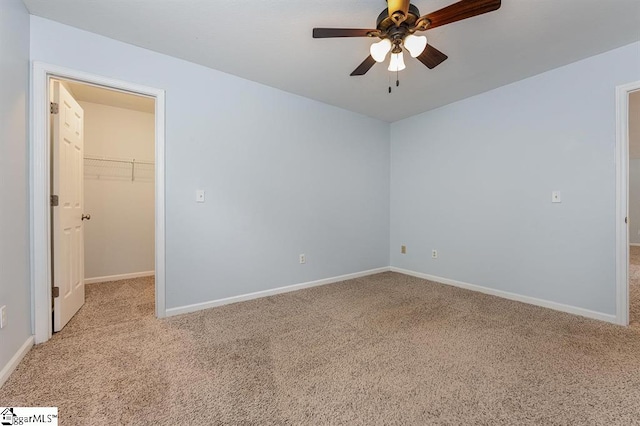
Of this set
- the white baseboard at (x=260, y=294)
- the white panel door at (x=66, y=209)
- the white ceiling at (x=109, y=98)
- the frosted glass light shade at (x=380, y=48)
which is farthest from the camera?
the white ceiling at (x=109, y=98)

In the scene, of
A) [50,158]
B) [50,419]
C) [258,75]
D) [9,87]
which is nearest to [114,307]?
[50,158]

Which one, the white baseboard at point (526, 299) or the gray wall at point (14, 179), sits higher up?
the gray wall at point (14, 179)

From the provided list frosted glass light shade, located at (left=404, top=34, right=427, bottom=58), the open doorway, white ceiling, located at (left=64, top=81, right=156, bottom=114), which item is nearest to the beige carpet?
the open doorway

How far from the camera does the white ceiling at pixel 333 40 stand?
1844 millimetres

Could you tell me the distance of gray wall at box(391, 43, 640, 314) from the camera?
2396mm

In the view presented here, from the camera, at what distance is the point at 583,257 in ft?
8.18

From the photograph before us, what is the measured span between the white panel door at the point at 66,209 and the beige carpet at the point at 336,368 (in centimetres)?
22

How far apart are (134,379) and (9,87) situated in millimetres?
1849

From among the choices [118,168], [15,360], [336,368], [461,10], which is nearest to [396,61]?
[461,10]

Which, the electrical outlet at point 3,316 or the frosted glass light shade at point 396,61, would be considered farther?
the frosted glass light shade at point 396,61

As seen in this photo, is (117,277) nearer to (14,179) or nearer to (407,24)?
(14,179)

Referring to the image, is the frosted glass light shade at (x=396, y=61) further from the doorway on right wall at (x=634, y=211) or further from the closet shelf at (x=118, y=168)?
the closet shelf at (x=118, y=168)

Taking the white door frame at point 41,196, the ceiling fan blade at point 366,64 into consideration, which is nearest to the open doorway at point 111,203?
the white door frame at point 41,196

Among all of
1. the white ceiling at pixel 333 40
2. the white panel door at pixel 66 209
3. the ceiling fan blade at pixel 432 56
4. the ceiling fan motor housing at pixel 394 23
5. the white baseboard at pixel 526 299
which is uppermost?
the white ceiling at pixel 333 40
